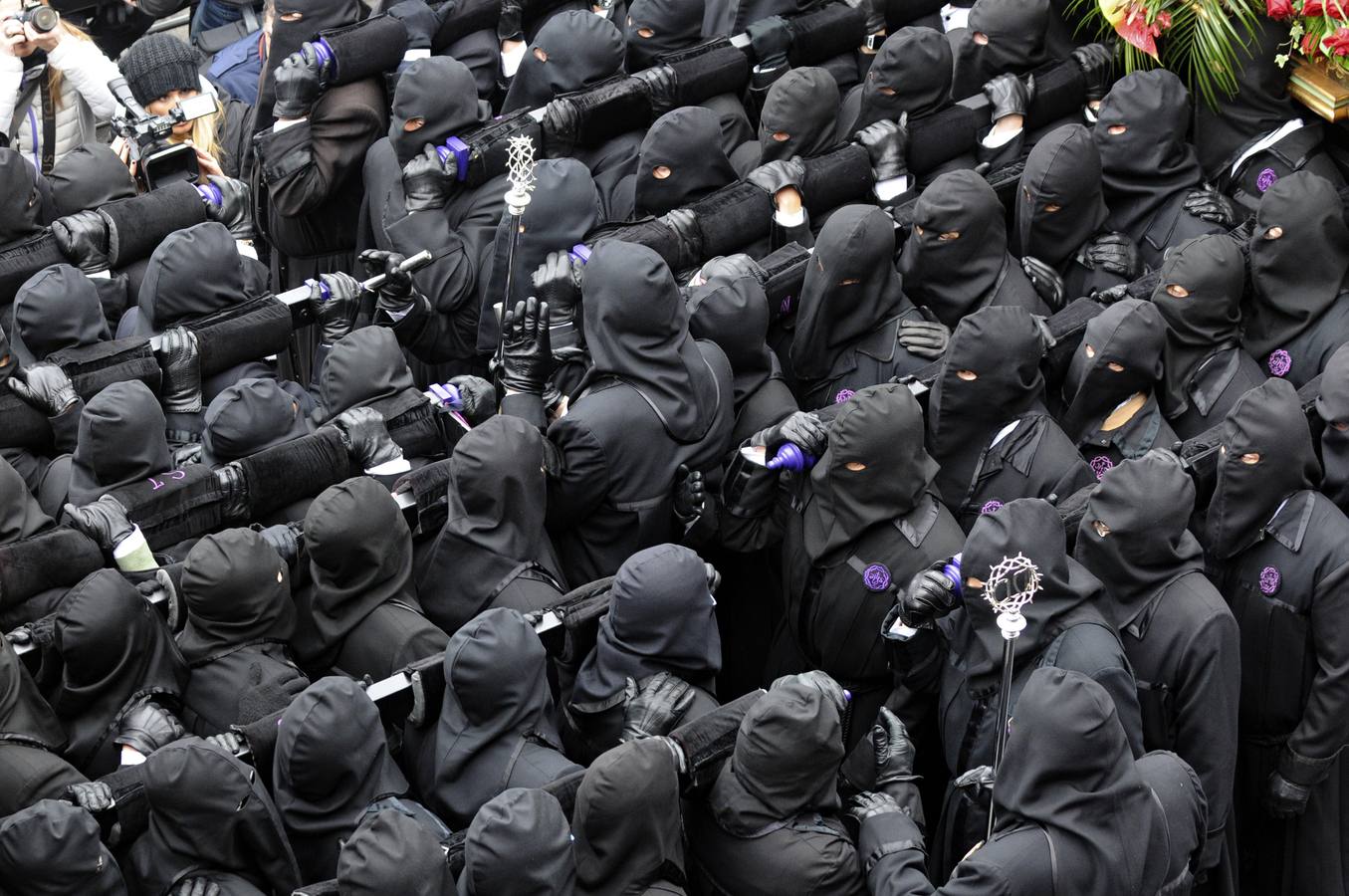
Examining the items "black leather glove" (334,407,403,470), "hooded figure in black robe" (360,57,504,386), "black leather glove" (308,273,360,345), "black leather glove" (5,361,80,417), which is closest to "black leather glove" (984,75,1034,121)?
"hooded figure in black robe" (360,57,504,386)

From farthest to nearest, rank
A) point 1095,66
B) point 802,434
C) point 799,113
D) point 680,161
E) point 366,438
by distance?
point 1095,66
point 799,113
point 680,161
point 366,438
point 802,434

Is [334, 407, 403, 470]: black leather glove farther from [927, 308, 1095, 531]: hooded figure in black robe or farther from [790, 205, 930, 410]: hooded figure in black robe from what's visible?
[927, 308, 1095, 531]: hooded figure in black robe

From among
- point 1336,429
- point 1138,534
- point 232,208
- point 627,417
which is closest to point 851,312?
point 627,417

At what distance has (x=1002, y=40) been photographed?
9195mm

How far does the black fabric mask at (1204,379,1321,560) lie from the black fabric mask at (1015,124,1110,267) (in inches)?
68.4

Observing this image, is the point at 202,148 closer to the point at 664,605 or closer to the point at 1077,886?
the point at 664,605

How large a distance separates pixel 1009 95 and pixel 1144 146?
76 centimetres

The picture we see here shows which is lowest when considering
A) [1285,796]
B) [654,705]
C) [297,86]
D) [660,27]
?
[1285,796]

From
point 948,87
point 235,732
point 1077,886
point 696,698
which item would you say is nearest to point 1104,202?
point 948,87

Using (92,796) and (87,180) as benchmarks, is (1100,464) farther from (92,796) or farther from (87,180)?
(87,180)

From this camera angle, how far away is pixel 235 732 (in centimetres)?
605

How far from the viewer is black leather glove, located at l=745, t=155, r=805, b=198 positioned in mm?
8602

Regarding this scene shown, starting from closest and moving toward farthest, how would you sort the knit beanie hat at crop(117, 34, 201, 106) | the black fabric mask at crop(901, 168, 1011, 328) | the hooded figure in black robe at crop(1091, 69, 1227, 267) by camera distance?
1. the black fabric mask at crop(901, 168, 1011, 328)
2. the hooded figure in black robe at crop(1091, 69, 1227, 267)
3. the knit beanie hat at crop(117, 34, 201, 106)

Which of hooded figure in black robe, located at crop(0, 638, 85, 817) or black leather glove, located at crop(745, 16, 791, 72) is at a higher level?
black leather glove, located at crop(745, 16, 791, 72)
